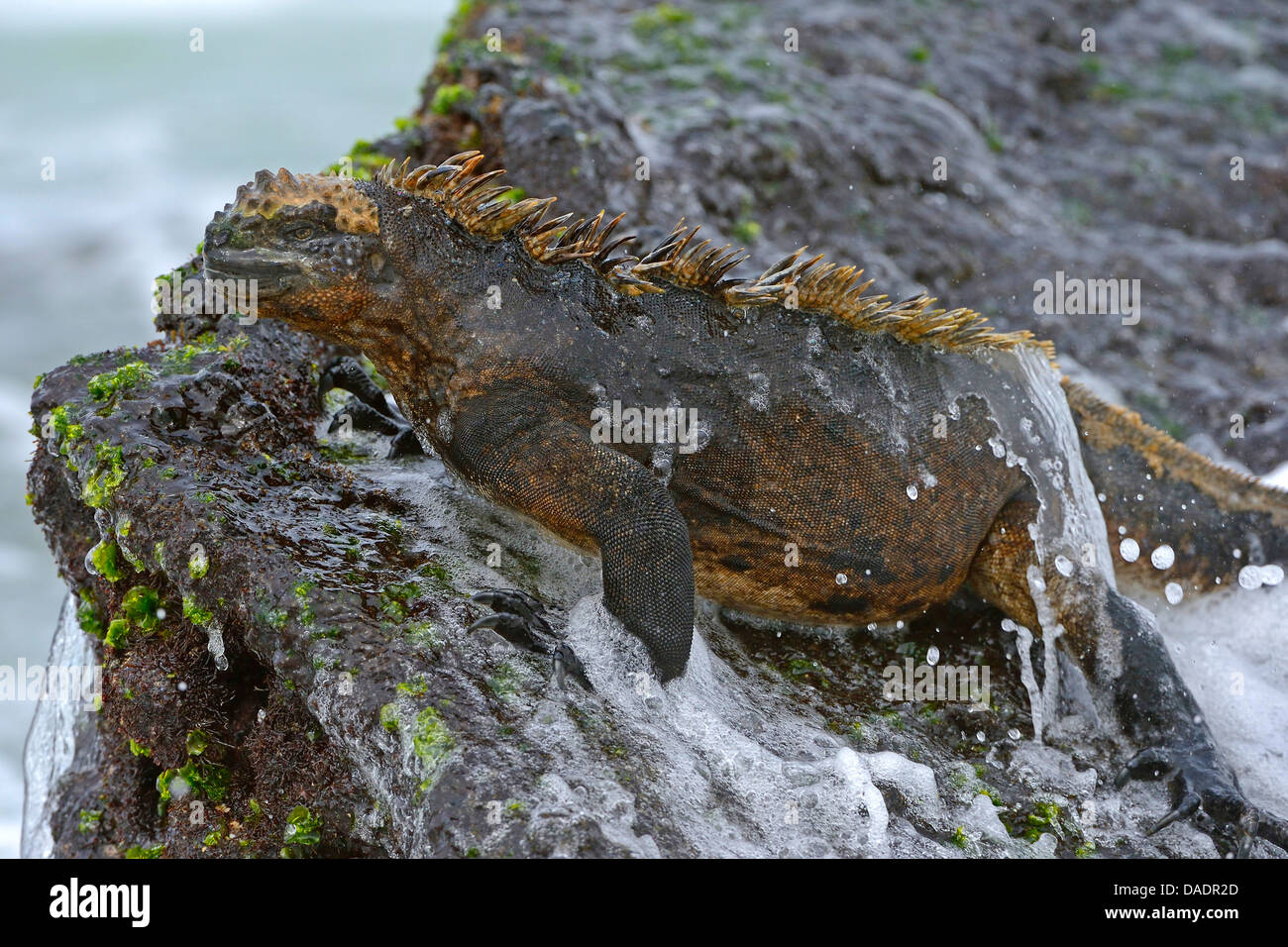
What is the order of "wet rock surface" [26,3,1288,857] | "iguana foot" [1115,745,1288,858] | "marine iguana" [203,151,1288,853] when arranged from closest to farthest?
"wet rock surface" [26,3,1288,857] → "marine iguana" [203,151,1288,853] → "iguana foot" [1115,745,1288,858]

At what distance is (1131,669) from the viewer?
13.3 ft

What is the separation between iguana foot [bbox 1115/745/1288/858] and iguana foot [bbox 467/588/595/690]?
1955 millimetres

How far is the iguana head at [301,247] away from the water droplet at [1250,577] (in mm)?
3700

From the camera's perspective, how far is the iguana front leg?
3467mm

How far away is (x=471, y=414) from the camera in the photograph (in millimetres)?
3627

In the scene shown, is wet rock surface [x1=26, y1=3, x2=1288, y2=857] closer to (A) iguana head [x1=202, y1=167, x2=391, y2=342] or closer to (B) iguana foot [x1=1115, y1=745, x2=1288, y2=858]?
(B) iguana foot [x1=1115, y1=745, x2=1288, y2=858]

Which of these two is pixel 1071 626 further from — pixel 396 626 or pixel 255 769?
pixel 255 769

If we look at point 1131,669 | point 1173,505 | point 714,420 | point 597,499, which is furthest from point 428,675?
point 1173,505

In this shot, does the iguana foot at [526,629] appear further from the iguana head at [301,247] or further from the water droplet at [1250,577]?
the water droplet at [1250,577]

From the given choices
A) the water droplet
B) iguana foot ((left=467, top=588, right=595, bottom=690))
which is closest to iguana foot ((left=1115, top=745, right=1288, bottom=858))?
the water droplet
